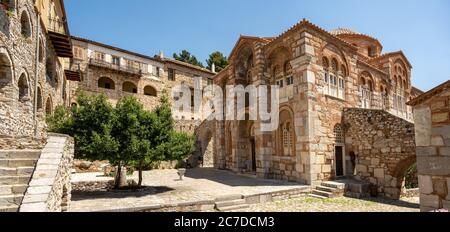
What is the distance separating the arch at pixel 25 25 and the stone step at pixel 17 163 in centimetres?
728

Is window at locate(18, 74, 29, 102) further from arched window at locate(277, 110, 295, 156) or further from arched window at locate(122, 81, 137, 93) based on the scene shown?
arched window at locate(122, 81, 137, 93)

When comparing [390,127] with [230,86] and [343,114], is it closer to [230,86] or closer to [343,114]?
[343,114]

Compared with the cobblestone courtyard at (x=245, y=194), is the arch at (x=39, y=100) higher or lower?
higher

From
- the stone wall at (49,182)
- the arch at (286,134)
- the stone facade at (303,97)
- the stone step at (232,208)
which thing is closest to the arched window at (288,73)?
the stone facade at (303,97)

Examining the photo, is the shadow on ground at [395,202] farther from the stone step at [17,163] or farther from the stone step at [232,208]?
the stone step at [17,163]

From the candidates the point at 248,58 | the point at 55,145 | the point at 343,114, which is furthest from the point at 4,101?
the point at 343,114

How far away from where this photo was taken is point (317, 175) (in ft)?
38.9

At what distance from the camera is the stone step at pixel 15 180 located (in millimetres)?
5406

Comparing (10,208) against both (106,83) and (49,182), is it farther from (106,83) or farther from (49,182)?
(106,83)

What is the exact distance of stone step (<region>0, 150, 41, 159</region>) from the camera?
19.9ft

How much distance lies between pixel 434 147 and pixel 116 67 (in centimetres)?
2642

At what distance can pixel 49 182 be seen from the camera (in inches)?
209

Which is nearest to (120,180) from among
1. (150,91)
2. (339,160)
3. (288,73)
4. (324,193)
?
(324,193)

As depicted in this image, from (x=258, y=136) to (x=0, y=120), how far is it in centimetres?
1178
